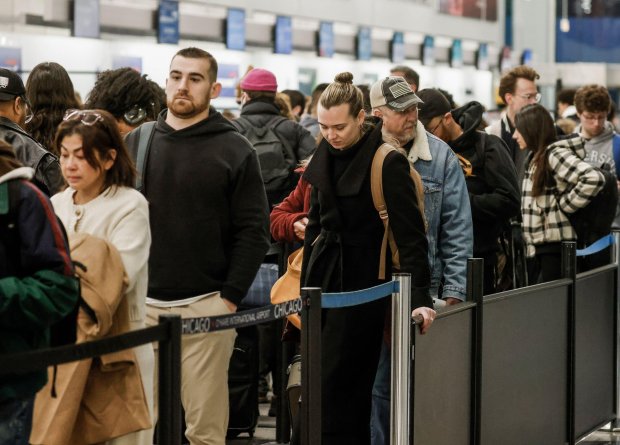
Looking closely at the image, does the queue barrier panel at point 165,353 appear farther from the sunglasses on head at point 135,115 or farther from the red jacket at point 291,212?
the sunglasses on head at point 135,115

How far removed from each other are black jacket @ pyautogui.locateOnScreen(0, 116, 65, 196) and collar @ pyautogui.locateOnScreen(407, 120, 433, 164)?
1460mm

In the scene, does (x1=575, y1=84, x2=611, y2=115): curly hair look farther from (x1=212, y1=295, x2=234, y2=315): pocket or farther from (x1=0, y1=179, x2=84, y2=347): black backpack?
(x1=0, y1=179, x2=84, y2=347): black backpack

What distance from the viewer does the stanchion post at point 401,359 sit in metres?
4.60

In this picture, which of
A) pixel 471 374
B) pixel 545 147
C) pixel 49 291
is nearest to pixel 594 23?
pixel 545 147

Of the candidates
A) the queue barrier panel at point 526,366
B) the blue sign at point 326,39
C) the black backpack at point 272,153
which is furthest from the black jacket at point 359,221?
the blue sign at point 326,39

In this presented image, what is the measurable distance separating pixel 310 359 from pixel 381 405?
1031 millimetres

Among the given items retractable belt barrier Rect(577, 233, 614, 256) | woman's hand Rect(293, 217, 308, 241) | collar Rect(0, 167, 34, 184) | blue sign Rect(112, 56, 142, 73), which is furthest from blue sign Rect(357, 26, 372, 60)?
collar Rect(0, 167, 34, 184)

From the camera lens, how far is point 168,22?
1684 centimetres

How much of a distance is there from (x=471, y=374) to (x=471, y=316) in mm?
262

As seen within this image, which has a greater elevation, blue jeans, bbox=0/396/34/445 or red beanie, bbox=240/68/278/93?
red beanie, bbox=240/68/278/93

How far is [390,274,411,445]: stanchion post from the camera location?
4602 millimetres

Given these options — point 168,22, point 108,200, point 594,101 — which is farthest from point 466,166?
point 168,22

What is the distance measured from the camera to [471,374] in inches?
208

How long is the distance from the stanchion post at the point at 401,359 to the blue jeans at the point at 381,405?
0.35m
